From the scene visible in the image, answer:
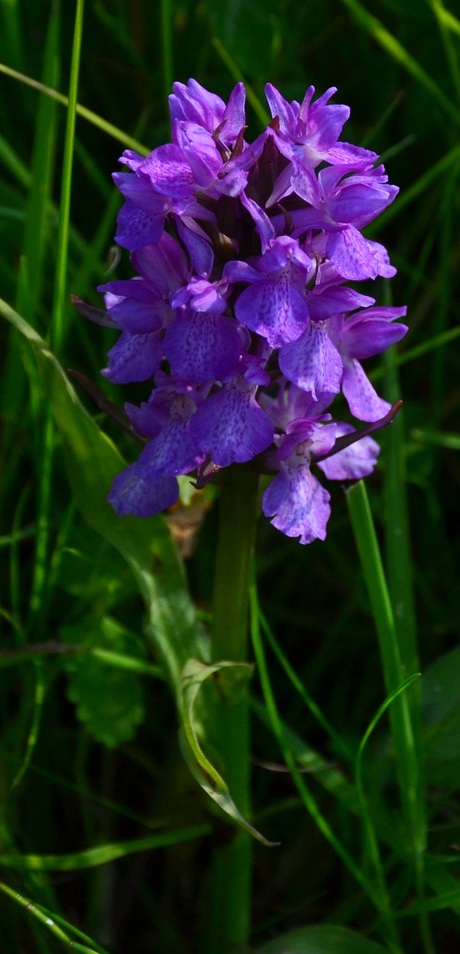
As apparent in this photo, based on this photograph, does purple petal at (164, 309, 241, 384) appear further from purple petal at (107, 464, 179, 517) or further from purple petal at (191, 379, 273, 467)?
purple petal at (107, 464, 179, 517)

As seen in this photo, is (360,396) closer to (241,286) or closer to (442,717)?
(241,286)

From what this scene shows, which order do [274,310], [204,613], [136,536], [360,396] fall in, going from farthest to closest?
[204,613], [136,536], [360,396], [274,310]

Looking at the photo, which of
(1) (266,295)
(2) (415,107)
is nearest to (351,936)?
(1) (266,295)

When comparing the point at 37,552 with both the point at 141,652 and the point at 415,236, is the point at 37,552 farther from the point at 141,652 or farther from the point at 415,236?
the point at 415,236

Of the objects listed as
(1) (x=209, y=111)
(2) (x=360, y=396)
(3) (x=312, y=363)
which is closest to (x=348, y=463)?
(2) (x=360, y=396)

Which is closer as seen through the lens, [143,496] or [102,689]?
[143,496]

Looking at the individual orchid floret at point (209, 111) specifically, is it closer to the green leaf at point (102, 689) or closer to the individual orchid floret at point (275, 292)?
the individual orchid floret at point (275, 292)

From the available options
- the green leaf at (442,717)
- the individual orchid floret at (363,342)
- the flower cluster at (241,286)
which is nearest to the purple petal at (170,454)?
the flower cluster at (241,286)
